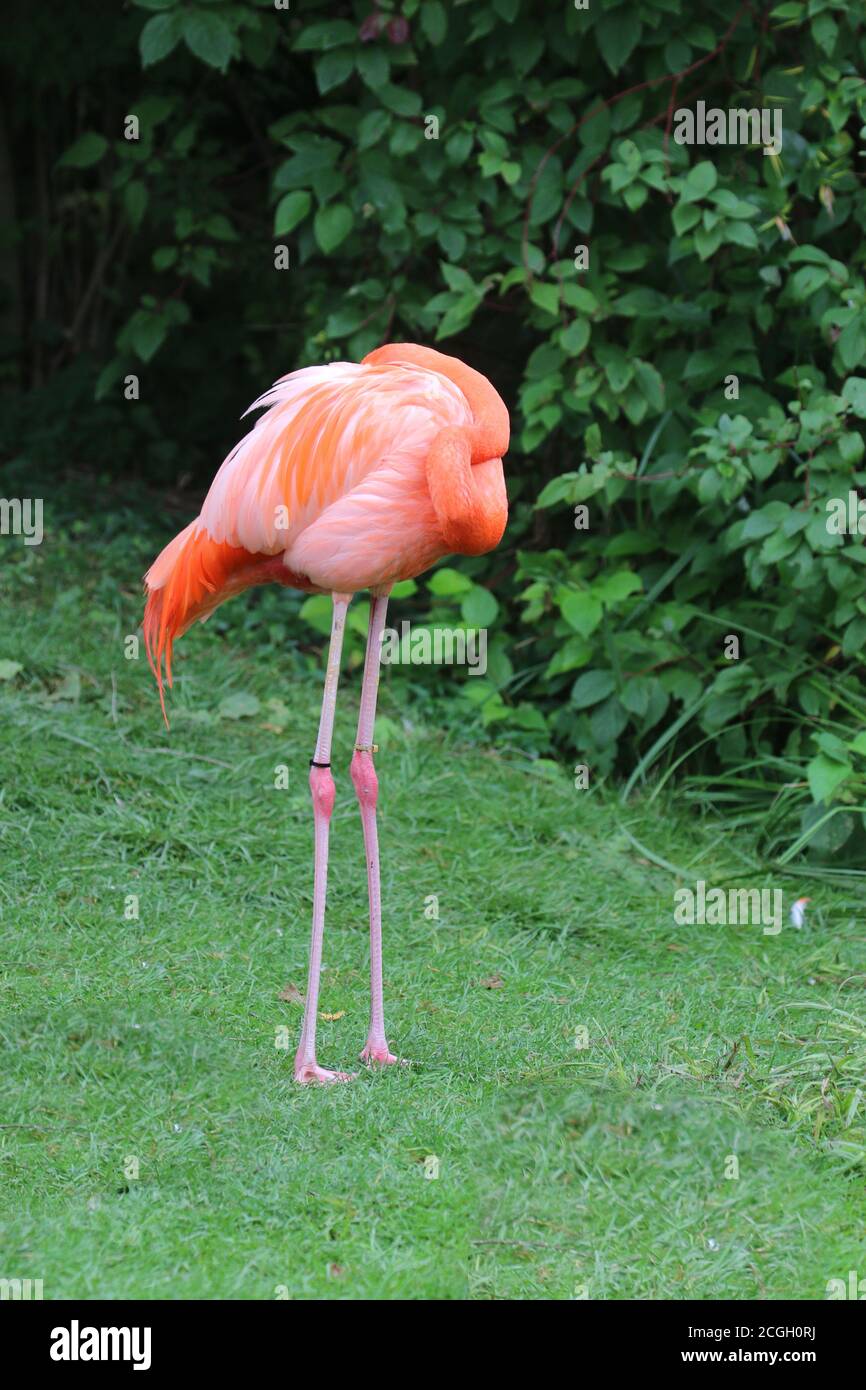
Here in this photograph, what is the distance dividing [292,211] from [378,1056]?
3.85 metres

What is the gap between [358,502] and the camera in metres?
4.05

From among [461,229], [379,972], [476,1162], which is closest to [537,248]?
[461,229]

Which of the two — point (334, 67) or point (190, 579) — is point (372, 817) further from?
point (334, 67)

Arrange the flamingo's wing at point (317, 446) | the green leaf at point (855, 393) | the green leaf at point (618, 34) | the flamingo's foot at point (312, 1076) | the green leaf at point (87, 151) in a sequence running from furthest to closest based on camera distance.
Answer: the green leaf at point (87, 151) → the green leaf at point (618, 34) → the green leaf at point (855, 393) → the flamingo's wing at point (317, 446) → the flamingo's foot at point (312, 1076)

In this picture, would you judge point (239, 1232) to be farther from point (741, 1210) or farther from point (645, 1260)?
point (741, 1210)

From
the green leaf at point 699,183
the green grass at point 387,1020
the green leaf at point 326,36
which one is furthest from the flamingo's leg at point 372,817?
the green leaf at point 326,36

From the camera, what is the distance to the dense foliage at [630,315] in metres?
6.07

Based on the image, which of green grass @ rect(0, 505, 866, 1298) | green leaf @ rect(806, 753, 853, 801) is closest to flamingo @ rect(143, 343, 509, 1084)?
green grass @ rect(0, 505, 866, 1298)

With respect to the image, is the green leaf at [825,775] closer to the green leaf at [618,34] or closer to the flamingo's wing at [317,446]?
the flamingo's wing at [317,446]

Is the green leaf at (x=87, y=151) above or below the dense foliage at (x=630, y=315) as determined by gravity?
above

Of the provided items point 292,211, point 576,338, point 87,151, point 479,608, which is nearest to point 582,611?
point 479,608

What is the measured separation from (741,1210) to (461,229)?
14.4 feet

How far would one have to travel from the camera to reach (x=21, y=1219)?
3.35 metres

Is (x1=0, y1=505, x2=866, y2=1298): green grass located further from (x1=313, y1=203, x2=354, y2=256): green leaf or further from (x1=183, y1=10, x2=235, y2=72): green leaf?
(x1=183, y1=10, x2=235, y2=72): green leaf
